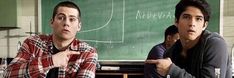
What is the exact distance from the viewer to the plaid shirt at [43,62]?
1.35 m

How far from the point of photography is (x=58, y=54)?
1341mm

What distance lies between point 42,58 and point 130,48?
2.19 metres

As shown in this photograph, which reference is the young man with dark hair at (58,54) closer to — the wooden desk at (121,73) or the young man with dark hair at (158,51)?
the young man with dark hair at (158,51)

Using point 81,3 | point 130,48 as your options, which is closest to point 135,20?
point 130,48

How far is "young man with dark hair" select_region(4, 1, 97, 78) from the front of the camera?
135 centimetres

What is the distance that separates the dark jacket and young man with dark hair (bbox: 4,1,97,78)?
19.5 inches

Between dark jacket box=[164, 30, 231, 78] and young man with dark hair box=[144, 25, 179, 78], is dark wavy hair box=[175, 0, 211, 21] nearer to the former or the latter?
dark jacket box=[164, 30, 231, 78]

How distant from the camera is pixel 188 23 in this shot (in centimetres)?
112

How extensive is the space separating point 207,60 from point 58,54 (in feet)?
2.00

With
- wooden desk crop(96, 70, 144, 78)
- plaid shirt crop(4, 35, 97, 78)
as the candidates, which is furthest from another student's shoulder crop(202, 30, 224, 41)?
wooden desk crop(96, 70, 144, 78)

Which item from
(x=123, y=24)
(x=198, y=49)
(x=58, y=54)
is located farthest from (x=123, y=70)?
(x=198, y=49)

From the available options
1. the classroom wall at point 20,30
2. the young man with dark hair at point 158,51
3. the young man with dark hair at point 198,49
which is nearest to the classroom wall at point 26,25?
the classroom wall at point 20,30

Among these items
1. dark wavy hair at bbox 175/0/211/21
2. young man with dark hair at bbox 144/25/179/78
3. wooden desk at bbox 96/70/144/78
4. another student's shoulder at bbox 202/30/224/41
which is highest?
dark wavy hair at bbox 175/0/211/21

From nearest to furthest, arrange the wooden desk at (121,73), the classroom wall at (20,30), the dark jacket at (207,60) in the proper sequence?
1. the dark jacket at (207,60)
2. the wooden desk at (121,73)
3. the classroom wall at (20,30)
